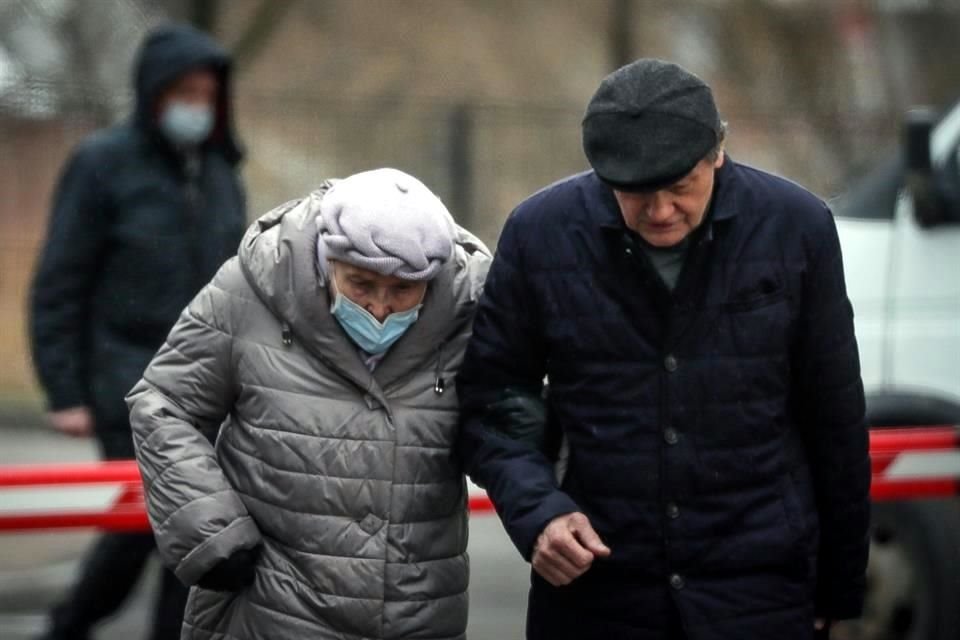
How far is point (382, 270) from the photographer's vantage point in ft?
10.9

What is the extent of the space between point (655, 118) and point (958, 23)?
51.5ft

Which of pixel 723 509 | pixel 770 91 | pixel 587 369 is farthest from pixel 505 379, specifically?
pixel 770 91

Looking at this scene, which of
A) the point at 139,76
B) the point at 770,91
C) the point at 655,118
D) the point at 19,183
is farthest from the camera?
the point at 770,91

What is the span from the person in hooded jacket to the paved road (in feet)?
4.98

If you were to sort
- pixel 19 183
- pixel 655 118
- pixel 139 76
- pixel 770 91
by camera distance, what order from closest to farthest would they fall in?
pixel 655 118, pixel 139 76, pixel 19 183, pixel 770 91

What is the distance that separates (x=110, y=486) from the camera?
199 inches

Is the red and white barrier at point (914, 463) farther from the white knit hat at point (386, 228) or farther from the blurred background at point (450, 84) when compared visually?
the blurred background at point (450, 84)

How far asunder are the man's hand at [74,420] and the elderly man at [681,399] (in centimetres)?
227

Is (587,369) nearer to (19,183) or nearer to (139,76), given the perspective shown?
(139,76)

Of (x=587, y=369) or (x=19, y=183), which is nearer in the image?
(x=587, y=369)

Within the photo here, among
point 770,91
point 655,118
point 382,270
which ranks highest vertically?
point 655,118

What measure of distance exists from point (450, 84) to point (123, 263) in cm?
1278

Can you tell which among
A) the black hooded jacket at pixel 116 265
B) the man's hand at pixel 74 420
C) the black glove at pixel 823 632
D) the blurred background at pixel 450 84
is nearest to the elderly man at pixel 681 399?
the black glove at pixel 823 632

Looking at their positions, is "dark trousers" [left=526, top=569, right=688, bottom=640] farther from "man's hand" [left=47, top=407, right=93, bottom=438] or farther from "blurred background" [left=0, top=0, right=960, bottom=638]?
"blurred background" [left=0, top=0, right=960, bottom=638]
